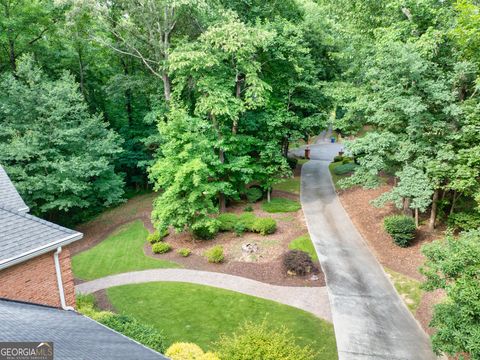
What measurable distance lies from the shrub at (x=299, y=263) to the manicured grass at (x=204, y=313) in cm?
233

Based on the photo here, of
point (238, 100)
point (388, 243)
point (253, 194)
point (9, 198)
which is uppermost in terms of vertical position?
point (238, 100)

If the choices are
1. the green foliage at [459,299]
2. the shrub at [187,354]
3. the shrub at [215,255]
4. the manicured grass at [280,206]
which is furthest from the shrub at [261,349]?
the manicured grass at [280,206]

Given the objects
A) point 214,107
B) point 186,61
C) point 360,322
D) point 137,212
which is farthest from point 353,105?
point 137,212

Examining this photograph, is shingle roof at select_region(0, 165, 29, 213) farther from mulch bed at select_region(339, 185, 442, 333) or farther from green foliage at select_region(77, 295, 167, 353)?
mulch bed at select_region(339, 185, 442, 333)

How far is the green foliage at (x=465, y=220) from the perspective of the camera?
636 inches

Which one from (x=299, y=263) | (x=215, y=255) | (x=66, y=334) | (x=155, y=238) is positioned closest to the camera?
(x=66, y=334)

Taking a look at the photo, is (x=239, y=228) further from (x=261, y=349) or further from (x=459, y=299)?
(x=459, y=299)

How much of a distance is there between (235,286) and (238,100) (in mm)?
11416

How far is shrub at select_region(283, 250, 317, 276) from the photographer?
15617mm

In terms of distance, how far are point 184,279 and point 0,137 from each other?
55.7ft

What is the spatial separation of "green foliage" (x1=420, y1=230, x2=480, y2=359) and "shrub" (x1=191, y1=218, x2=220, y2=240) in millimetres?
11611

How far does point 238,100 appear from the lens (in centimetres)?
2075

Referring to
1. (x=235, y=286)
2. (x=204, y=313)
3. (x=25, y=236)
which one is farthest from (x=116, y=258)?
(x=25, y=236)

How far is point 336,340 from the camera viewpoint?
11461 millimetres
